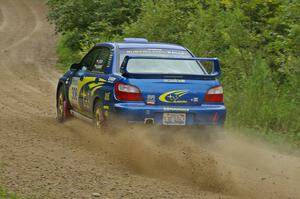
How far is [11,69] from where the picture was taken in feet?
78.8

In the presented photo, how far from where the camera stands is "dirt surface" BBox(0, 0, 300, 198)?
23.1 ft

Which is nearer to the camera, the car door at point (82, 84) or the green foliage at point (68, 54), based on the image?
the car door at point (82, 84)

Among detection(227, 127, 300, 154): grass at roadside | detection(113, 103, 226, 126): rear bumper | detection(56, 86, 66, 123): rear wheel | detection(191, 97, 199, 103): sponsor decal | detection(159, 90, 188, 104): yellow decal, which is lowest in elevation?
detection(227, 127, 300, 154): grass at roadside

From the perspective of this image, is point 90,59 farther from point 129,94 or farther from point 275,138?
point 275,138

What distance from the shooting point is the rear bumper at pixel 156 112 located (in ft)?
30.9

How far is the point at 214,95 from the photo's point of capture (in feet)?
32.6

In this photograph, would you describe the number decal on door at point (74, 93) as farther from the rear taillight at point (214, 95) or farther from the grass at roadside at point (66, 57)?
the grass at roadside at point (66, 57)

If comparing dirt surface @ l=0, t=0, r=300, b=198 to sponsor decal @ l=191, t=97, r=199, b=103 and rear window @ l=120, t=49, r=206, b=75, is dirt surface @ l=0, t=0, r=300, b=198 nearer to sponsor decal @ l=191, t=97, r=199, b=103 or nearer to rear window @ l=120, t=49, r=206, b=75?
sponsor decal @ l=191, t=97, r=199, b=103

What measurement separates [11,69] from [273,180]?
17480 mm

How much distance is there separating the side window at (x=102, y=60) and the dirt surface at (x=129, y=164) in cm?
96

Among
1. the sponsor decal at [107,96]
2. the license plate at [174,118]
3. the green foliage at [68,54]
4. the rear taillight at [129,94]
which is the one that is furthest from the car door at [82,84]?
the green foliage at [68,54]

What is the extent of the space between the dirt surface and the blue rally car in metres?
0.27

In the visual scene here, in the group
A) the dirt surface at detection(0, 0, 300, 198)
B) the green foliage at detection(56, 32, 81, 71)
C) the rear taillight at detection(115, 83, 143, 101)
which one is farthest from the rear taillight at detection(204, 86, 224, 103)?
the green foliage at detection(56, 32, 81, 71)

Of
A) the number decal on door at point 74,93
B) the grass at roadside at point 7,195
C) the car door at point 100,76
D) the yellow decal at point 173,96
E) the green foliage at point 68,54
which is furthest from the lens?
the green foliage at point 68,54
